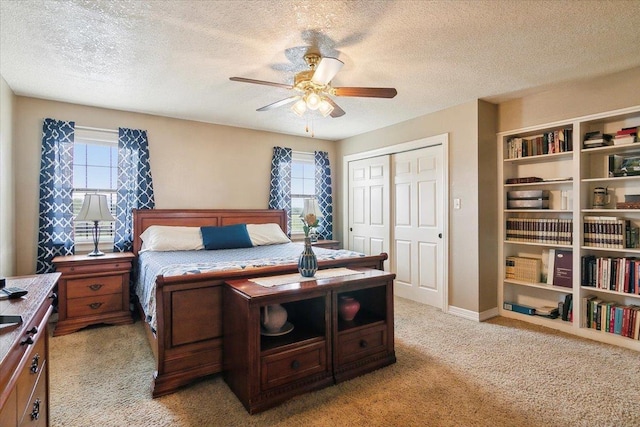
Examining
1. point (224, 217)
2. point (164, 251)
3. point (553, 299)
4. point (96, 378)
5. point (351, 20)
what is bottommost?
point (96, 378)

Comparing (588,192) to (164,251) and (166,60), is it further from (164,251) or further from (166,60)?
(164,251)

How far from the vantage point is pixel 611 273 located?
2.94 metres

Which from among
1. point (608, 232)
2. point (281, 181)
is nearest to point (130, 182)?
point (281, 181)

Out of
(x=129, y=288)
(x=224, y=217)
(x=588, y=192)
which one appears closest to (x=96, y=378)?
(x=129, y=288)

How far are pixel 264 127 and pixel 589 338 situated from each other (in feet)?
14.5

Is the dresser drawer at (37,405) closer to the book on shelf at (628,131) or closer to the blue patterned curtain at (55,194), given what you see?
the blue patterned curtain at (55,194)

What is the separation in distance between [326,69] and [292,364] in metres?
1.93

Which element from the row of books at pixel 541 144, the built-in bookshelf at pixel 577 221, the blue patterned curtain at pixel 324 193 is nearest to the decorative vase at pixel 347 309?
the built-in bookshelf at pixel 577 221

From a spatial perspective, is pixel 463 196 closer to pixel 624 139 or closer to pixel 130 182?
pixel 624 139

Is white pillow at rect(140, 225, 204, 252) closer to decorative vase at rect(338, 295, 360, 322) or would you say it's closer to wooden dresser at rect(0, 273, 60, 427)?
wooden dresser at rect(0, 273, 60, 427)

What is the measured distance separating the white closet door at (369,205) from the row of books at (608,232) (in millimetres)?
2217

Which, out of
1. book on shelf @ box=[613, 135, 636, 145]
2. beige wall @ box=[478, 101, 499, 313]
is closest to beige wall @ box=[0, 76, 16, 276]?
beige wall @ box=[478, 101, 499, 313]

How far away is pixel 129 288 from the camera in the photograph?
141 inches

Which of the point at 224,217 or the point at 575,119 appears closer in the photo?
the point at 575,119
